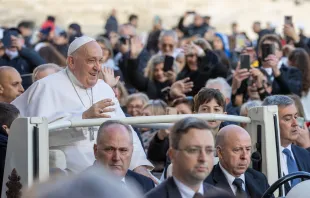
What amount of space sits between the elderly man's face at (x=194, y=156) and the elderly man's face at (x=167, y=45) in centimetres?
858

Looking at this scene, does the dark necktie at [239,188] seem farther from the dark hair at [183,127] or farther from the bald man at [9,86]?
the bald man at [9,86]

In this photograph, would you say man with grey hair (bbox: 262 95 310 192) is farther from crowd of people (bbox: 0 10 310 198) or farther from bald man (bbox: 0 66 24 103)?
bald man (bbox: 0 66 24 103)

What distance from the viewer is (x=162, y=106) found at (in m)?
10.9

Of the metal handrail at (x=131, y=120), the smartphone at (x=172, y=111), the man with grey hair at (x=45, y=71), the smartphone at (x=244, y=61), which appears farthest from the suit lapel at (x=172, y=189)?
the smartphone at (x=244, y=61)

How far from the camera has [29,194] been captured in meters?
2.18

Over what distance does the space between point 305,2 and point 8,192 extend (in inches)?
1196

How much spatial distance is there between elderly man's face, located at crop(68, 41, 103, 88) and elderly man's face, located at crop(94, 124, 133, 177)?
175 cm

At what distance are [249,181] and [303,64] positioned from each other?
246 inches

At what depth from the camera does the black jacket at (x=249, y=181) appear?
6.71 m

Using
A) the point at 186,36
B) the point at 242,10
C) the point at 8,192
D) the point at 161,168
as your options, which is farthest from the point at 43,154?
the point at 242,10

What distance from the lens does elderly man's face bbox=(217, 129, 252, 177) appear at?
6.70 m

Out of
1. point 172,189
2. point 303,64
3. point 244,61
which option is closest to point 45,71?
point 244,61

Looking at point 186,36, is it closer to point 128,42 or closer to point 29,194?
point 128,42

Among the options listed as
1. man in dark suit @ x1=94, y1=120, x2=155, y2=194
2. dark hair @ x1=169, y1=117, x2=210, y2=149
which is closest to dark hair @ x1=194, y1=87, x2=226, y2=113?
man in dark suit @ x1=94, y1=120, x2=155, y2=194
